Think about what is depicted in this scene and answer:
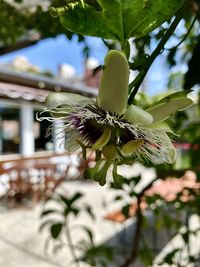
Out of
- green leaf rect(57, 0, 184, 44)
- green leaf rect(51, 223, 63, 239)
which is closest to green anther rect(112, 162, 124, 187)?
green leaf rect(57, 0, 184, 44)

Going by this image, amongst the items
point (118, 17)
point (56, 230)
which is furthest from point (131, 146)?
point (56, 230)

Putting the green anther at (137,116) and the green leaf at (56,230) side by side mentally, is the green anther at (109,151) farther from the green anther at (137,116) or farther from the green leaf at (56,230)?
the green leaf at (56,230)

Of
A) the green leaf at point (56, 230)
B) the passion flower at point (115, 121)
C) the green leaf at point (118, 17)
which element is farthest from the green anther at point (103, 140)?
the green leaf at point (56, 230)

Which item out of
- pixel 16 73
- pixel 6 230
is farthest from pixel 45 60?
pixel 6 230

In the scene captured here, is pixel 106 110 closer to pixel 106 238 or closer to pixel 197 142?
pixel 197 142

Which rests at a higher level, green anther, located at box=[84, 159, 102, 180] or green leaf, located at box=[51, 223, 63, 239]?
green anther, located at box=[84, 159, 102, 180]

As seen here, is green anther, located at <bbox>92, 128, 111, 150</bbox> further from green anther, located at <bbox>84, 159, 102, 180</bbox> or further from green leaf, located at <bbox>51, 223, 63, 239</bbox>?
green leaf, located at <bbox>51, 223, 63, 239</bbox>

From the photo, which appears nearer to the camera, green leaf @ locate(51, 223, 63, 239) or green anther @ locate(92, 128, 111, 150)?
green anther @ locate(92, 128, 111, 150)
